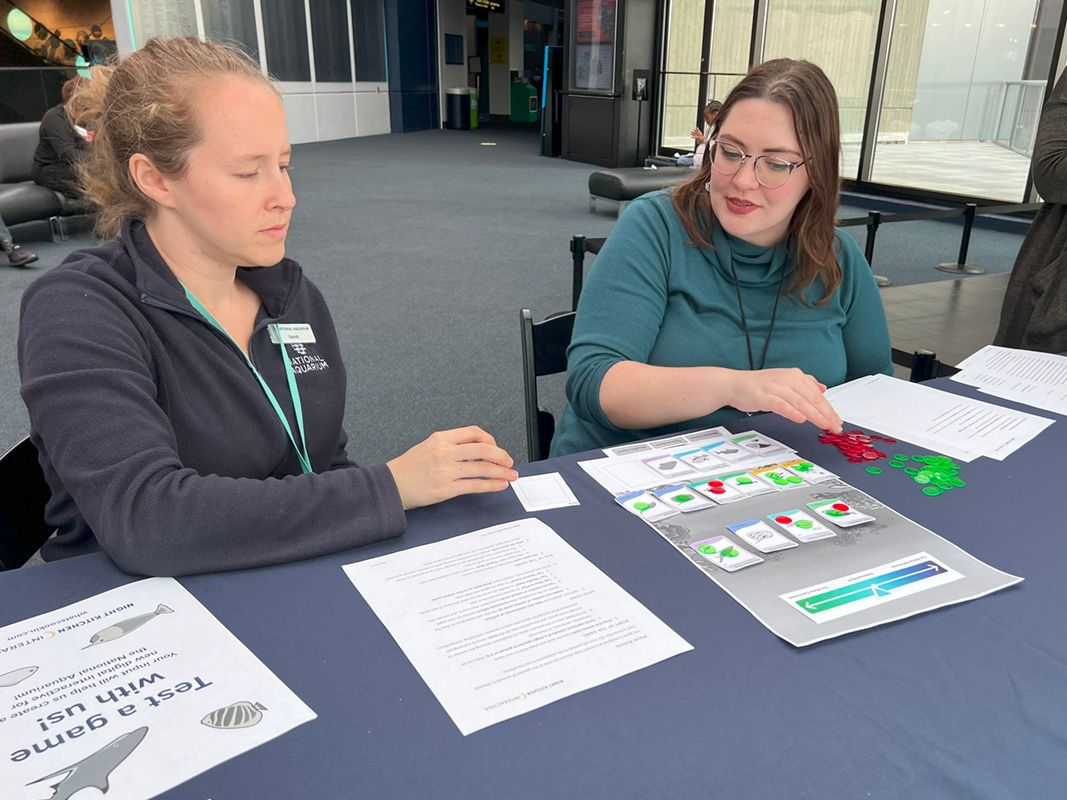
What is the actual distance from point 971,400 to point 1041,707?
2.75 feet

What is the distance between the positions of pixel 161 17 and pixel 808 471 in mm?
11384

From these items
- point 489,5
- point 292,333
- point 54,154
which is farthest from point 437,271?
point 489,5

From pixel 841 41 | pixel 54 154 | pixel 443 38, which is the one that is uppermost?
pixel 443 38

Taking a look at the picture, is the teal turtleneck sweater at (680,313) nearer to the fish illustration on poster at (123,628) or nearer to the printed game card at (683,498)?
the printed game card at (683,498)

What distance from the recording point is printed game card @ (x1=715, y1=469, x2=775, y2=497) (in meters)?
1.05

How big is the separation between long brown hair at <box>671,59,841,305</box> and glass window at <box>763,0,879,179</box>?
625 centimetres

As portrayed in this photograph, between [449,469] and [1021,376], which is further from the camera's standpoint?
[1021,376]

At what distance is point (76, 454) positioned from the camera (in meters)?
0.85

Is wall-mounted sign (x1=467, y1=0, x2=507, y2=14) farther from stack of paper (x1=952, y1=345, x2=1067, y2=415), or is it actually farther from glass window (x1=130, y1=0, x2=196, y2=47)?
stack of paper (x1=952, y1=345, x2=1067, y2=415)

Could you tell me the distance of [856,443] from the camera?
1.21 meters

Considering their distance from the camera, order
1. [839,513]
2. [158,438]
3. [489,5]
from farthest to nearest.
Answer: [489,5] → [839,513] → [158,438]

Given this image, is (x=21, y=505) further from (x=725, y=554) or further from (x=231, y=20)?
(x=231, y=20)

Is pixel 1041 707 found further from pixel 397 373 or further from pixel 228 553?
pixel 397 373

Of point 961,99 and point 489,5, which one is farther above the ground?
point 489,5
